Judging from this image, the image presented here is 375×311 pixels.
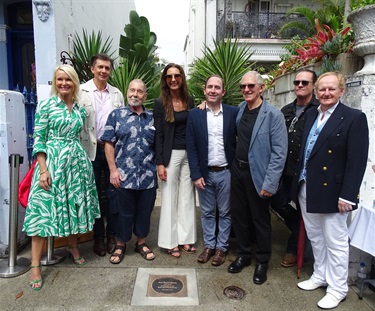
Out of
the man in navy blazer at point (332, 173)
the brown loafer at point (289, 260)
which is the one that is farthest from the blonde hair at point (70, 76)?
the brown loafer at point (289, 260)

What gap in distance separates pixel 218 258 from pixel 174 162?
115cm

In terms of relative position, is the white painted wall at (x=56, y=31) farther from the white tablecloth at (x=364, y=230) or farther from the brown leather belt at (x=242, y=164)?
the white tablecloth at (x=364, y=230)

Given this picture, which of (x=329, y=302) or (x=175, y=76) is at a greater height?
(x=175, y=76)

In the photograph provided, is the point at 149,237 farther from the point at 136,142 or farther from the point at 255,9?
the point at 255,9

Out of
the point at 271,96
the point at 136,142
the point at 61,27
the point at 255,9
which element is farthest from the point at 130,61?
the point at 255,9

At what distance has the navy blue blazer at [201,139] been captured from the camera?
3238 mm

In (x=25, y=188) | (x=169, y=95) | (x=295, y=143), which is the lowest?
(x=25, y=188)

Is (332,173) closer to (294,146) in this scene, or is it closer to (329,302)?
(294,146)

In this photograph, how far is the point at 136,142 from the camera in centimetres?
329

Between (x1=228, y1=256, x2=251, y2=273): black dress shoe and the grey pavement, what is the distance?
5cm

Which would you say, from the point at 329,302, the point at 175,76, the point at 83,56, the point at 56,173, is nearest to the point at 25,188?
the point at 56,173

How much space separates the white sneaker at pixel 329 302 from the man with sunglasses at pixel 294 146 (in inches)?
27.1

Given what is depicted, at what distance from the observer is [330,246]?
106 inches

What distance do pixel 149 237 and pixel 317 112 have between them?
2.61 meters
